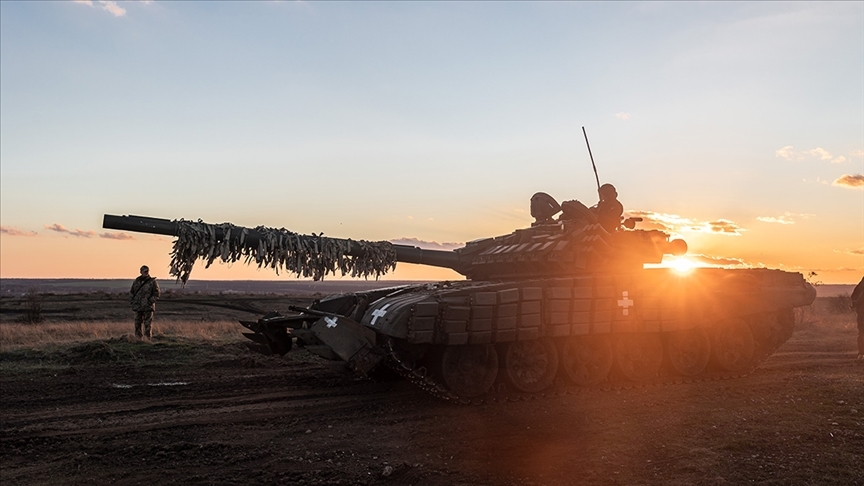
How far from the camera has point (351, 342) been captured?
9.32m

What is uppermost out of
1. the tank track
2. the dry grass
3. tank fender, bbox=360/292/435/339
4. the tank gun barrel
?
the tank gun barrel

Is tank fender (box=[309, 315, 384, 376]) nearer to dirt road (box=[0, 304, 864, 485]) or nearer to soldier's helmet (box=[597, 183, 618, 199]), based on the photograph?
dirt road (box=[0, 304, 864, 485])

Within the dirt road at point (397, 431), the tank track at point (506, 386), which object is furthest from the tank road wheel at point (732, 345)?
the tank track at point (506, 386)

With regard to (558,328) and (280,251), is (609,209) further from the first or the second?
(280,251)

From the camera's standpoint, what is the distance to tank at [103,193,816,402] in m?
9.33

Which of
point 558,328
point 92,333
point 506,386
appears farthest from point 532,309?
point 92,333

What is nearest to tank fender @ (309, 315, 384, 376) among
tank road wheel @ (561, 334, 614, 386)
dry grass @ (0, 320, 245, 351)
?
tank road wheel @ (561, 334, 614, 386)

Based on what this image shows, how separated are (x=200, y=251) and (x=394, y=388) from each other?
372cm

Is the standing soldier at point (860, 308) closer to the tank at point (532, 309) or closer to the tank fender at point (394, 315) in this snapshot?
the tank at point (532, 309)

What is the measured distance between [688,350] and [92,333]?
47.1 ft

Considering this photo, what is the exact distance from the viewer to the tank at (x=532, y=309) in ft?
30.6

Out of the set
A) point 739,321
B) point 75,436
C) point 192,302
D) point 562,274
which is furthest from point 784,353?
point 192,302

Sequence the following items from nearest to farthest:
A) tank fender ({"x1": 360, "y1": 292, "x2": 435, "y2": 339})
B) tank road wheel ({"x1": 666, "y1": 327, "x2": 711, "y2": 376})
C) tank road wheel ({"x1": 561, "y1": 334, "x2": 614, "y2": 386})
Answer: tank fender ({"x1": 360, "y1": 292, "x2": 435, "y2": 339}), tank road wheel ({"x1": 561, "y1": 334, "x2": 614, "y2": 386}), tank road wheel ({"x1": 666, "y1": 327, "x2": 711, "y2": 376})

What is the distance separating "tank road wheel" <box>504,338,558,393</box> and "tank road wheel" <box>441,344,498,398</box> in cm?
29
